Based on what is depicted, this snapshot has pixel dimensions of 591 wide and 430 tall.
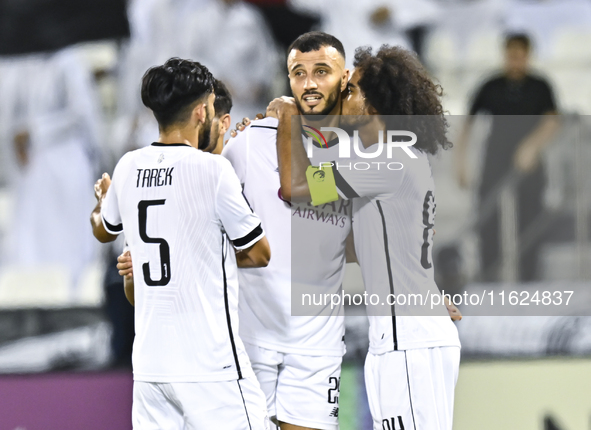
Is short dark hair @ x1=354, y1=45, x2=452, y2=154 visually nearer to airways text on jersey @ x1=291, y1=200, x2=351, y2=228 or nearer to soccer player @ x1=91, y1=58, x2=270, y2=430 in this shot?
airways text on jersey @ x1=291, y1=200, x2=351, y2=228

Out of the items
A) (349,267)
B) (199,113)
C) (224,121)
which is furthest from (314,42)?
(349,267)

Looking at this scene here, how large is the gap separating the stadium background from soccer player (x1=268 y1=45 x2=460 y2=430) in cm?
55

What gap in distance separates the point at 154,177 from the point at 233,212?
30 centimetres

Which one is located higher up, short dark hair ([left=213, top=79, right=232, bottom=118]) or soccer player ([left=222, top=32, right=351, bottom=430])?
short dark hair ([left=213, top=79, right=232, bottom=118])

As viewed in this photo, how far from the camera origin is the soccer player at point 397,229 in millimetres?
2582

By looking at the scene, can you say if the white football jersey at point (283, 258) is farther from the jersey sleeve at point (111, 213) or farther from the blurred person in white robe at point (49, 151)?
the blurred person in white robe at point (49, 151)

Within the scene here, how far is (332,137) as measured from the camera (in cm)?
288

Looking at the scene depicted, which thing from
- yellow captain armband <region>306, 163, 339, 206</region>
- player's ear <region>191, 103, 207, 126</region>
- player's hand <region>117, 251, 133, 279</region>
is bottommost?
player's hand <region>117, 251, 133, 279</region>

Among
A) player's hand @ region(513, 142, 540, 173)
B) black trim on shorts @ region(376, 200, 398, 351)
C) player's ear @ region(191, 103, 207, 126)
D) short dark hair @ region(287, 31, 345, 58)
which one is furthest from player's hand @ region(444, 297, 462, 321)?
player's hand @ region(513, 142, 540, 173)

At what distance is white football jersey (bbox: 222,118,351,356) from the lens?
2.76 meters

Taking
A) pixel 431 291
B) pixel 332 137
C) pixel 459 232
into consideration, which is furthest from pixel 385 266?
pixel 459 232

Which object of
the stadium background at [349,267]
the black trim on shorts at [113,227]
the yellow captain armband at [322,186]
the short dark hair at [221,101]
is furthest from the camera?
the stadium background at [349,267]

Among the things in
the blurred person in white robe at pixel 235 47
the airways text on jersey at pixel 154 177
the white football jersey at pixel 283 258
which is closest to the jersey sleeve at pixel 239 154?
the white football jersey at pixel 283 258

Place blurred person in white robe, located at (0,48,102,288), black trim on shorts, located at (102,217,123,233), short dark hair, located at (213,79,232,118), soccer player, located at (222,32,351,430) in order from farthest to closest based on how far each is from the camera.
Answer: blurred person in white robe, located at (0,48,102,288) → short dark hair, located at (213,79,232,118) → soccer player, located at (222,32,351,430) → black trim on shorts, located at (102,217,123,233)
